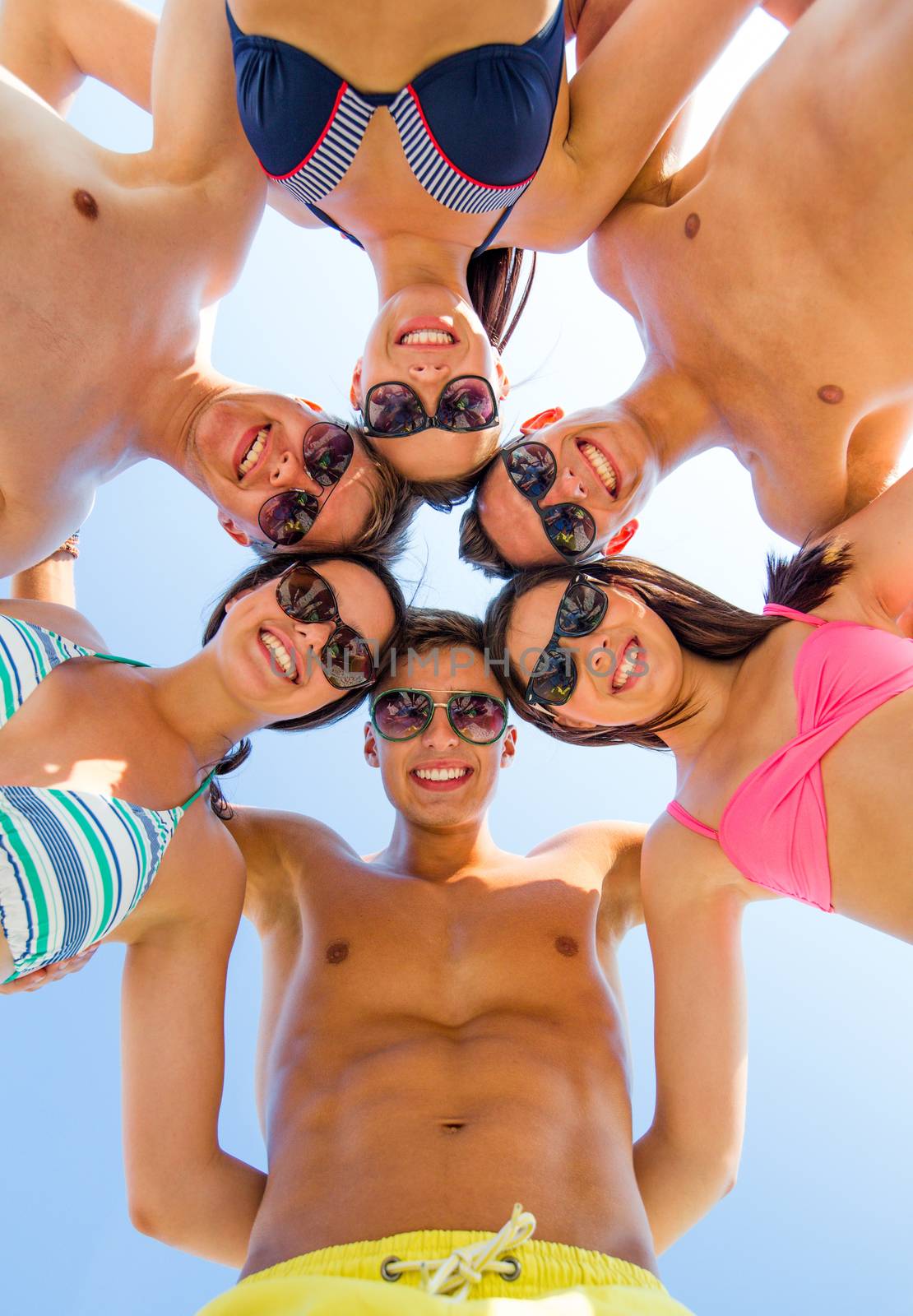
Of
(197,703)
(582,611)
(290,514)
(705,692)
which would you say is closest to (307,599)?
(290,514)

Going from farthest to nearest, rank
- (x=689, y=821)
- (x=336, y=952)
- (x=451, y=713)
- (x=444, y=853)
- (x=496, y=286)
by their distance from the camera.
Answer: (x=496, y=286) < (x=444, y=853) < (x=451, y=713) < (x=336, y=952) < (x=689, y=821)

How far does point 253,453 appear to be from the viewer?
387cm

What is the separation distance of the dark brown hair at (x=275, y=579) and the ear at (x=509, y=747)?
0.78 metres

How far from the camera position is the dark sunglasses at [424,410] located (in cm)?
373

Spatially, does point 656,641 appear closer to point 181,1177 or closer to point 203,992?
point 203,992

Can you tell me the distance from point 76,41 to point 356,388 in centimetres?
197

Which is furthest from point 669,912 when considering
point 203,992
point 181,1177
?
point 181,1177

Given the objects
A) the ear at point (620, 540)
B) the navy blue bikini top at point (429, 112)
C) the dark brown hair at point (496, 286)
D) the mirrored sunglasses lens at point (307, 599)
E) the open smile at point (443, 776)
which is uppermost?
the dark brown hair at point (496, 286)

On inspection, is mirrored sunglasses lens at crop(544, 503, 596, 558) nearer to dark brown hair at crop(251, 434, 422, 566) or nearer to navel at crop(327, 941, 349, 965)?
dark brown hair at crop(251, 434, 422, 566)

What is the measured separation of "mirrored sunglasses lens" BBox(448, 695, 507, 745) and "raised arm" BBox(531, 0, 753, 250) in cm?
202

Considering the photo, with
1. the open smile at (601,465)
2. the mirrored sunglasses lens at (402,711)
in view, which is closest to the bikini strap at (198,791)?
the mirrored sunglasses lens at (402,711)

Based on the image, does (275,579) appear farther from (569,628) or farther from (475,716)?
(569,628)

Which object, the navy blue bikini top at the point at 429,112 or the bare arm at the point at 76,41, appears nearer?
the navy blue bikini top at the point at 429,112

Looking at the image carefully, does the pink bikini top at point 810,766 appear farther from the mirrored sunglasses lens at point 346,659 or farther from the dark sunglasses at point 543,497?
the mirrored sunglasses lens at point 346,659
